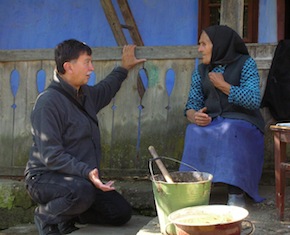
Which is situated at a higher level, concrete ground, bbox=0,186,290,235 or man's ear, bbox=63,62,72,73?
man's ear, bbox=63,62,72,73

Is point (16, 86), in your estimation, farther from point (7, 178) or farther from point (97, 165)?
point (97, 165)

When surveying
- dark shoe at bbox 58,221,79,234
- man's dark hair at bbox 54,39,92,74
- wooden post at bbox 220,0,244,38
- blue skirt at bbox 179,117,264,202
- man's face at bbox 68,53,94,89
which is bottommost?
dark shoe at bbox 58,221,79,234

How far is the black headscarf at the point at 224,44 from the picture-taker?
489 centimetres

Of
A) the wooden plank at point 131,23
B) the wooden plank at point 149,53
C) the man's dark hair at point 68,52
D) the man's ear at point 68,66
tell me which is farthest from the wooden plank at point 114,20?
the man's ear at point 68,66

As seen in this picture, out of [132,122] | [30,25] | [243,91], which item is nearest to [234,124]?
[243,91]

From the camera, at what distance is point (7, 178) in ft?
20.2

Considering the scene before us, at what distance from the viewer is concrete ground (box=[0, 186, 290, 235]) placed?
4168 millimetres

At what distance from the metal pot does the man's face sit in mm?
1551

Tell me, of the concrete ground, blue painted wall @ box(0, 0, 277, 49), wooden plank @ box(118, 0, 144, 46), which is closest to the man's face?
the concrete ground

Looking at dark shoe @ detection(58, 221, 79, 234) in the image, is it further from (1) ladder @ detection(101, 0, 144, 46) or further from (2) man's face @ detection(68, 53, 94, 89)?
(1) ladder @ detection(101, 0, 144, 46)

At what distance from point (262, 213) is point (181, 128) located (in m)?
1.41

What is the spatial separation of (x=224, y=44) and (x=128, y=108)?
137 centimetres

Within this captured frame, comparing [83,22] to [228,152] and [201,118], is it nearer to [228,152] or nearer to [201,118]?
[201,118]

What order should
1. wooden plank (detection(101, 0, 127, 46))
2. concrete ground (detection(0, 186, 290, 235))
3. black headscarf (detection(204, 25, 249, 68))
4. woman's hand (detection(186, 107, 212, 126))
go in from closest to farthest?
1. concrete ground (detection(0, 186, 290, 235))
2. woman's hand (detection(186, 107, 212, 126))
3. black headscarf (detection(204, 25, 249, 68))
4. wooden plank (detection(101, 0, 127, 46))
